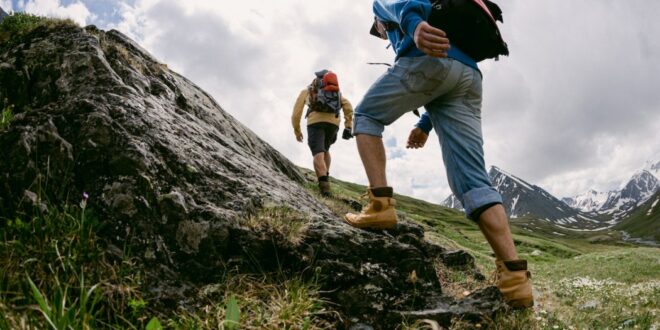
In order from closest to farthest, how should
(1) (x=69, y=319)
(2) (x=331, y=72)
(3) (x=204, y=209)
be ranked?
(1) (x=69, y=319)
(3) (x=204, y=209)
(2) (x=331, y=72)

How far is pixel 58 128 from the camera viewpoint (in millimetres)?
3760

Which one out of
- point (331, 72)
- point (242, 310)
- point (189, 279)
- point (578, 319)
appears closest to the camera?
point (242, 310)

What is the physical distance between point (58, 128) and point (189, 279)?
187cm

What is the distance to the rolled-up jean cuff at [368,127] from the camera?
425 cm

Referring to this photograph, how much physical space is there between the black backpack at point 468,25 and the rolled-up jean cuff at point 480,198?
1411 mm

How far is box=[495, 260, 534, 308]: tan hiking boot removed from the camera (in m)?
3.65

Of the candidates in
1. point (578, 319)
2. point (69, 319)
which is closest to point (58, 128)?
point (69, 319)

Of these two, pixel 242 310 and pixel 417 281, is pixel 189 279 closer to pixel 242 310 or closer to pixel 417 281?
pixel 242 310

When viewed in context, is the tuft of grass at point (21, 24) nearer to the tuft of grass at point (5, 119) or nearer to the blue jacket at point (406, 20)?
the tuft of grass at point (5, 119)

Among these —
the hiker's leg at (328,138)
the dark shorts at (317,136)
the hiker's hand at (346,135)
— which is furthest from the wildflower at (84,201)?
the hiker's hand at (346,135)

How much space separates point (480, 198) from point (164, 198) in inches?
110

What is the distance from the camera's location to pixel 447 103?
432 centimetres

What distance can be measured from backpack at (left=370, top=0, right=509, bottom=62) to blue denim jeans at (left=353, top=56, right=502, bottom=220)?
0.75 feet

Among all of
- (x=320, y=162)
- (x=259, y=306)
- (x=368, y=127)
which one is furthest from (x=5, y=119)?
(x=320, y=162)
